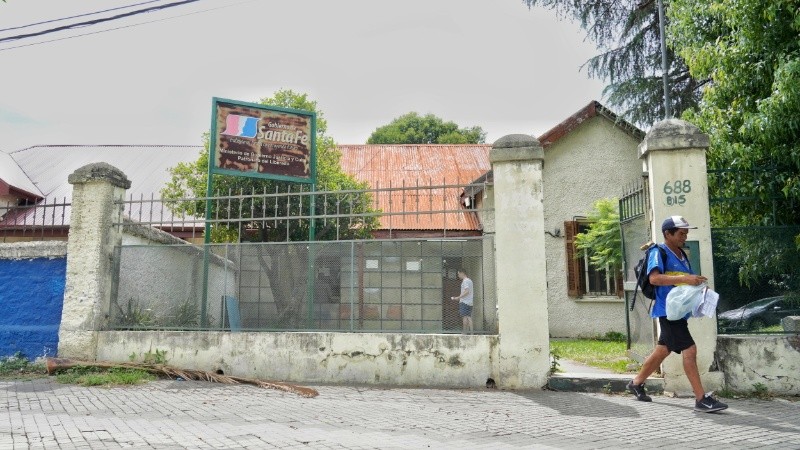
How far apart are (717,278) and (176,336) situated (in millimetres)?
6588

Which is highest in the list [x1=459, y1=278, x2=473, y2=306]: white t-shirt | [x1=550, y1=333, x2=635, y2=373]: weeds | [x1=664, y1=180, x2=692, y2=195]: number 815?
[x1=664, y1=180, x2=692, y2=195]: number 815

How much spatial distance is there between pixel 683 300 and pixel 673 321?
254mm

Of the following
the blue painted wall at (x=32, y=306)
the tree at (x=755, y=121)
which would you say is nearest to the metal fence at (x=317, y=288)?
the blue painted wall at (x=32, y=306)

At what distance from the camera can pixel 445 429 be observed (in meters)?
4.66

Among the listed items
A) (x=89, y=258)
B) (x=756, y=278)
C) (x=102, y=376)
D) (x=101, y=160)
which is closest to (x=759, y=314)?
(x=756, y=278)

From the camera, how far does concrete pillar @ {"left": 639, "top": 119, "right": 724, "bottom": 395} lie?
6.12 meters

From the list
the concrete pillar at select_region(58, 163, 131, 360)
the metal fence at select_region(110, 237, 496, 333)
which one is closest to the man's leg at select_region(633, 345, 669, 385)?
the metal fence at select_region(110, 237, 496, 333)

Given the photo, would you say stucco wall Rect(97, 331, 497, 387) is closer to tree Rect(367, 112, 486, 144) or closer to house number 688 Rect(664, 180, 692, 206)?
house number 688 Rect(664, 180, 692, 206)

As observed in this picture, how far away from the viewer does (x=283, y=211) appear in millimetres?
11266

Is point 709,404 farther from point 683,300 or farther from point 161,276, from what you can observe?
point 161,276

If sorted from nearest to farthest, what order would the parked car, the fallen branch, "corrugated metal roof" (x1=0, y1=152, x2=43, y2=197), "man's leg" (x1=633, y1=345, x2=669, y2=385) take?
"man's leg" (x1=633, y1=345, x2=669, y2=385), the parked car, the fallen branch, "corrugated metal roof" (x1=0, y1=152, x2=43, y2=197)

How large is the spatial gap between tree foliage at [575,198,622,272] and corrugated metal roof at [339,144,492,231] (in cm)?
317

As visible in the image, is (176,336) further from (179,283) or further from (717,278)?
(717,278)

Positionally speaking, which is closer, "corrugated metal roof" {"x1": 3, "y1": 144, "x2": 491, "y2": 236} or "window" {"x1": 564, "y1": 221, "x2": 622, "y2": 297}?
"window" {"x1": 564, "y1": 221, "x2": 622, "y2": 297}
